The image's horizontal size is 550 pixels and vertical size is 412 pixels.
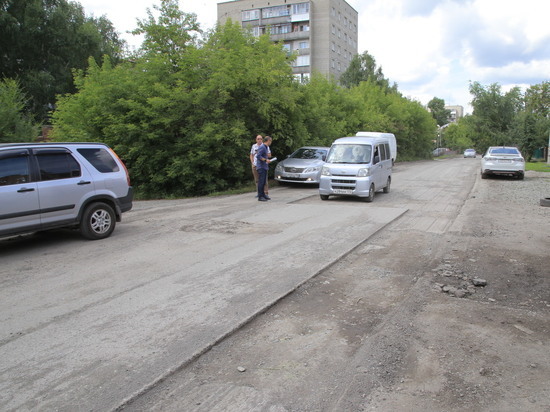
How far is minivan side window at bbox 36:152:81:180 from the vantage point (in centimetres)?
751

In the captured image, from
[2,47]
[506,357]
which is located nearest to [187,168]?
[506,357]

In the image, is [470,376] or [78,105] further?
[78,105]

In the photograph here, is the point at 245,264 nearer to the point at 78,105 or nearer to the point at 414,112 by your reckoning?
the point at 78,105

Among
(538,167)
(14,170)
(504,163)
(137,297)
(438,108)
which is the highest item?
(438,108)

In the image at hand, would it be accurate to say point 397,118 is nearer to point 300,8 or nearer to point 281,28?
point 300,8

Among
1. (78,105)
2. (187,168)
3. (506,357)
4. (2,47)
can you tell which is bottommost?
(506,357)

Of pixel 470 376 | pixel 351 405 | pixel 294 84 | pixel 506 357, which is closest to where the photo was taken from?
pixel 351 405

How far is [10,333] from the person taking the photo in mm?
4145

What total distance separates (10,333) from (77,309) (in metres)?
0.71

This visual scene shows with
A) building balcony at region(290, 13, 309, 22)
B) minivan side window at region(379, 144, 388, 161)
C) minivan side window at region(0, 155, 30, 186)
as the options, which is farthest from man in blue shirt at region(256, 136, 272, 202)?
building balcony at region(290, 13, 309, 22)

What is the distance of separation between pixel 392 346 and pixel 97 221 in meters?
6.41

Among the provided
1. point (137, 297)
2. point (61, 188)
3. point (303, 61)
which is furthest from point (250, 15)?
point (137, 297)

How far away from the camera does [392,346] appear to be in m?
3.88

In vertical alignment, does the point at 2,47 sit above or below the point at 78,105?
above
